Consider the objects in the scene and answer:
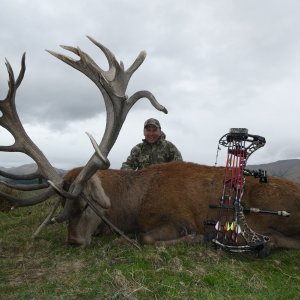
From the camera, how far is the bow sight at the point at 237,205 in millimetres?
5484

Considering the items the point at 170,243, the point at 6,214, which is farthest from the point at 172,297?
the point at 6,214

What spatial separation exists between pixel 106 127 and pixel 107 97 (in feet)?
1.39

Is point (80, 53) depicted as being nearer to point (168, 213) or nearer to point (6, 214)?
point (168, 213)

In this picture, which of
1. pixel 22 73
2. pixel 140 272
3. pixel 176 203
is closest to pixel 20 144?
pixel 22 73

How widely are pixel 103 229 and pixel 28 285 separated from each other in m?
2.57

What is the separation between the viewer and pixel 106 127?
615cm

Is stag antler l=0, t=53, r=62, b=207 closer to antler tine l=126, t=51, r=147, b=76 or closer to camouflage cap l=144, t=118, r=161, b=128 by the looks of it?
antler tine l=126, t=51, r=147, b=76

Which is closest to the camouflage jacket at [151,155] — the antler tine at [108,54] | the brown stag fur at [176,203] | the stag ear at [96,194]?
the brown stag fur at [176,203]

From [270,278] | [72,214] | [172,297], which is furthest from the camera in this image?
[72,214]

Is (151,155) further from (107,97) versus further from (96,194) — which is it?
(107,97)

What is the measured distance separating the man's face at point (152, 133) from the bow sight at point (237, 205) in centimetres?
354

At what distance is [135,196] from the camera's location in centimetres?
680

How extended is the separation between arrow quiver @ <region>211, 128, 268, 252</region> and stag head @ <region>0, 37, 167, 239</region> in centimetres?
122

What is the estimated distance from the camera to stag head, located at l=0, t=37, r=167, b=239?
5906 mm
